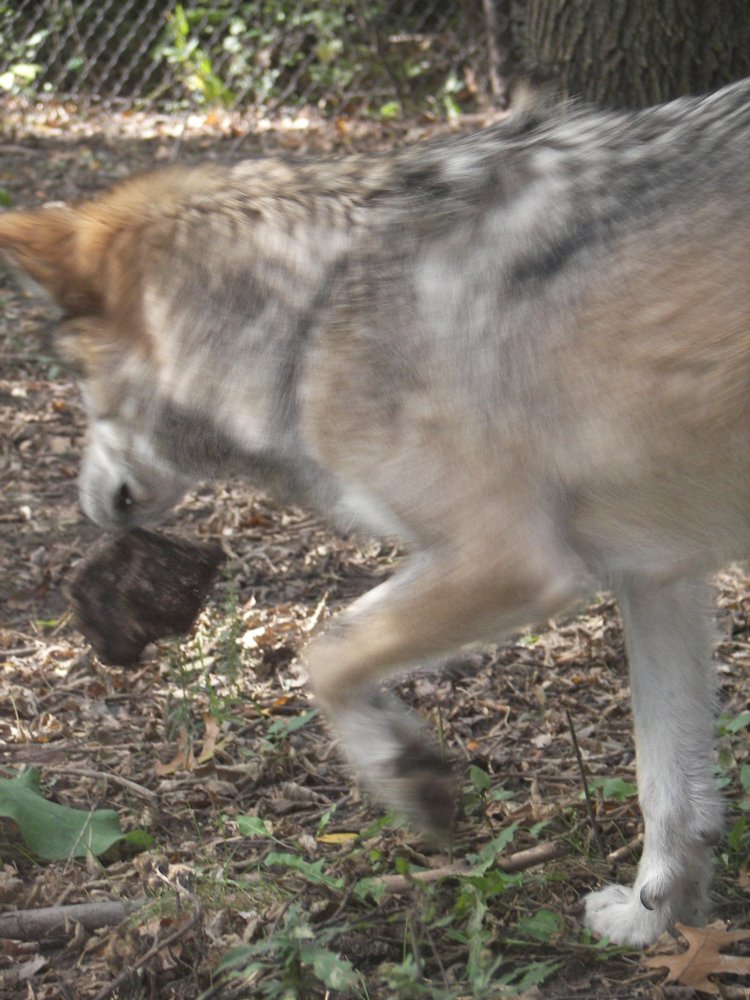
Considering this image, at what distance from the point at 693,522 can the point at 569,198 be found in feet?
2.53

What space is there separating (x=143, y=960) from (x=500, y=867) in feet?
2.99

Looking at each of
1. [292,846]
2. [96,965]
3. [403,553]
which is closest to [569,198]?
[292,846]

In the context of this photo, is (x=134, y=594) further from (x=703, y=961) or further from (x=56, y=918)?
(x=703, y=961)

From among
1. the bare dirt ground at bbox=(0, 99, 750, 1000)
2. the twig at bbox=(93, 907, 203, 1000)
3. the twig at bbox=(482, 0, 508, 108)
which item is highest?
the twig at bbox=(482, 0, 508, 108)

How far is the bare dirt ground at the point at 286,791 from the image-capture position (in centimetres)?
279

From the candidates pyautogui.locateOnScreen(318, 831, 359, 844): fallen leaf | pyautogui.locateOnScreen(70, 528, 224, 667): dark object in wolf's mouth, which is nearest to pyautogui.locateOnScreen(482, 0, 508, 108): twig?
pyautogui.locateOnScreen(70, 528, 224, 667): dark object in wolf's mouth

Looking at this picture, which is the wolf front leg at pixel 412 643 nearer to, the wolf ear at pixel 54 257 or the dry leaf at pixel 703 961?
the dry leaf at pixel 703 961

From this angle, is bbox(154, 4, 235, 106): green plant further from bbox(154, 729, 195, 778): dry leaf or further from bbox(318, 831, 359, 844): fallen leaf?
bbox(318, 831, 359, 844): fallen leaf

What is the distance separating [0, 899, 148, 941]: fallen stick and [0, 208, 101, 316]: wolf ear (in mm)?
1470

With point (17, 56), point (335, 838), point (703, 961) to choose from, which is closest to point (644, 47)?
point (335, 838)

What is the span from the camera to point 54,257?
3281mm

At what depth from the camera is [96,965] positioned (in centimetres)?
287

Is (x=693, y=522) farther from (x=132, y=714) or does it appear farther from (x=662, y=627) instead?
(x=132, y=714)

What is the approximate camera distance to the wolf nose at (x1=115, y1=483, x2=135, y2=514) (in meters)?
3.66
